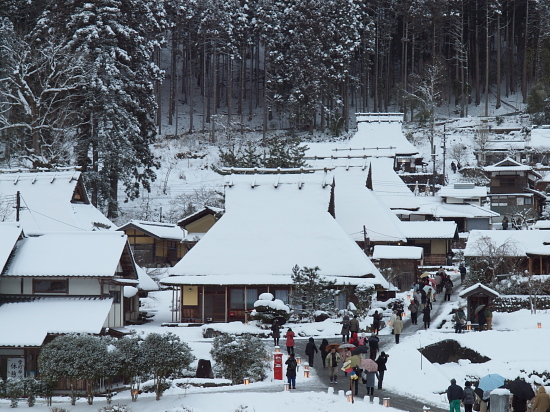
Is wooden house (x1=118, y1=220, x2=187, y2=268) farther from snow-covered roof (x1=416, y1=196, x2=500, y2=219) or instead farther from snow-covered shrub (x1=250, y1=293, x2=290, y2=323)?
snow-covered shrub (x1=250, y1=293, x2=290, y2=323)

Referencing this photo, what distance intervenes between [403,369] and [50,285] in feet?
43.7

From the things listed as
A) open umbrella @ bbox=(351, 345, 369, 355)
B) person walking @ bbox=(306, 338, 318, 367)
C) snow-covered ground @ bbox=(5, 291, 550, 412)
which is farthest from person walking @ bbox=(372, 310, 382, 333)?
open umbrella @ bbox=(351, 345, 369, 355)

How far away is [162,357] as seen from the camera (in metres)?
24.3

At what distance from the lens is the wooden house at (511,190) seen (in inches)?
2483

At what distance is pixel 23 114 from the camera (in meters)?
50.0

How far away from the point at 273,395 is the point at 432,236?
3003 centimetres

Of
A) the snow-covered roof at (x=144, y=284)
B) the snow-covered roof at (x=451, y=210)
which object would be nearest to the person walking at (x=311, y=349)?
the snow-covered roof at (x=144, y=284)

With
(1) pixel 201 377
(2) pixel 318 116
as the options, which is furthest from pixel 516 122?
(1) pixel 201 377

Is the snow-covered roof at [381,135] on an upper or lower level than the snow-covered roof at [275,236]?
upper

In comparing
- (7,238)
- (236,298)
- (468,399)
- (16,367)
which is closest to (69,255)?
(7,238)

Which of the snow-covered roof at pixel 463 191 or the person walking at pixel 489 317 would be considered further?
the snow-covered roof at pixel 463 191

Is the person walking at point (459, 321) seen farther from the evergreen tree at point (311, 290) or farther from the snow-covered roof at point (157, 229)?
the snow-covered roof at point (157, 229)

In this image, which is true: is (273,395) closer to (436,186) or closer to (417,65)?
(436,186)

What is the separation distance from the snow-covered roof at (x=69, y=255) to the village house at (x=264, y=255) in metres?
3.79
